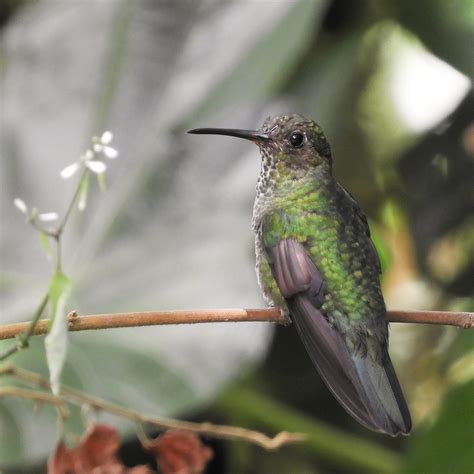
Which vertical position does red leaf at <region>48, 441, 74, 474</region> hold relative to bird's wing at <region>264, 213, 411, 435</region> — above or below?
below

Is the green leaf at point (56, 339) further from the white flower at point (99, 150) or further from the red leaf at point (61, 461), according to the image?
the red leaf at point (61, 461)

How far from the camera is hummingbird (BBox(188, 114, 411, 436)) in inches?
10.9

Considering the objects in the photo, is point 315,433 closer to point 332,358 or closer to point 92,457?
point 92,457

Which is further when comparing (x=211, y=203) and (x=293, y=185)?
(x=211, y=203)

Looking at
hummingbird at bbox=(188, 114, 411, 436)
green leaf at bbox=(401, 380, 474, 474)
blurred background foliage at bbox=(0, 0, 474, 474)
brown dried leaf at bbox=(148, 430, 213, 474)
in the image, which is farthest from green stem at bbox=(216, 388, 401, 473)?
hummingbird at bbox=(188, 114, 411, 436)

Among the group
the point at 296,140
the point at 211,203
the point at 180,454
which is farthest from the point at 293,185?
the point at 211,203

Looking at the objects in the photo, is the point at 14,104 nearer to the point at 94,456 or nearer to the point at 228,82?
the point at 228,82

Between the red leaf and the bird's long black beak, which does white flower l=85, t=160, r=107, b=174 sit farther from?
the red leaf

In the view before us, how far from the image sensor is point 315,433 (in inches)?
40.2

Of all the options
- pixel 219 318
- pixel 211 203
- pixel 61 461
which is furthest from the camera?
pixel 211 203

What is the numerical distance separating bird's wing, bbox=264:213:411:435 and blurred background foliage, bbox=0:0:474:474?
0.76 feet

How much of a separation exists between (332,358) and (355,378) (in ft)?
0.04

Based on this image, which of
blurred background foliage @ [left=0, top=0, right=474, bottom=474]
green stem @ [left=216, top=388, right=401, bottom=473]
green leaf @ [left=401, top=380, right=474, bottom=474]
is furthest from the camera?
green stem @ [left=216, top=388, right=401, bottom=473]

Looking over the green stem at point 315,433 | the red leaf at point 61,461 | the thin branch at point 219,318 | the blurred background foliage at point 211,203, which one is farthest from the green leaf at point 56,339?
the green stem at point 315,433
